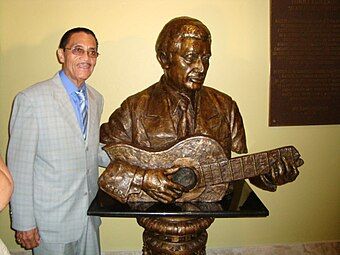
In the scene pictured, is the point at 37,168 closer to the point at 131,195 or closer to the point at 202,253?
the point at 131,195

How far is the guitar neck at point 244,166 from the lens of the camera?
1993 millimetres

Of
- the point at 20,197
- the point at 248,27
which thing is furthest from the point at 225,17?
the point at 20,197

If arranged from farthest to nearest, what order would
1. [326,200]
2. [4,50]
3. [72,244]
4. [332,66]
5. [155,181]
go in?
[326,200] → [332,66] → [4,50] → [72,244] → [155,181]

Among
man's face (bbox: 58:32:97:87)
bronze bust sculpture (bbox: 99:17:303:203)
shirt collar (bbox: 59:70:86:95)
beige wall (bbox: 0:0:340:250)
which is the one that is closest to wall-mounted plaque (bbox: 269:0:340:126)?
beige wall (bbox: 0:0:340:250)

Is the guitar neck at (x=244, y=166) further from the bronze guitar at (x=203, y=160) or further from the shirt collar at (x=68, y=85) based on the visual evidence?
the shirt collar at (x=68, y=85)

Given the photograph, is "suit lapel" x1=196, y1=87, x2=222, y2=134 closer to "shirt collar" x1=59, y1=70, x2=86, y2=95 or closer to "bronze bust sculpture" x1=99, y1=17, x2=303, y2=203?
"bronze bust sculpture" x1=99, y1=17, x2=303, y2=203

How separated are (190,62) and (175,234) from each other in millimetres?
1065

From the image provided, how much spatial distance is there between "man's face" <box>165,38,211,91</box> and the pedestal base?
842 mm

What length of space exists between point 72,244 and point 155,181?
853mm

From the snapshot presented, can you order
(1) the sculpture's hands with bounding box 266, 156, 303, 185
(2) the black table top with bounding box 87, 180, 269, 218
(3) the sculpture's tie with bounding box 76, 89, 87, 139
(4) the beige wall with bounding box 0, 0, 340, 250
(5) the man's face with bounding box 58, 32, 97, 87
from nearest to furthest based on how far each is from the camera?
(2) the black table top with bounding box 87, 180, 269, 218
(1) the sculpture's hands with bounding box 266, 156, 303, 185
(5) the man's face with bounding box 58, 32, 97, 87
(3) the sculpture's tie with bounding box 76, 89, 87, 139
(4) the beige wall with bounding box 0, 0, 340, 250

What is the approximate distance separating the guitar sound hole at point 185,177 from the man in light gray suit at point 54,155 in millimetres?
644

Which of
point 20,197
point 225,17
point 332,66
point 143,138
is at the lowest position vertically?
point 20,197

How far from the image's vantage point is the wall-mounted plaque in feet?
9.55

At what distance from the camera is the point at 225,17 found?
9.54 ft
